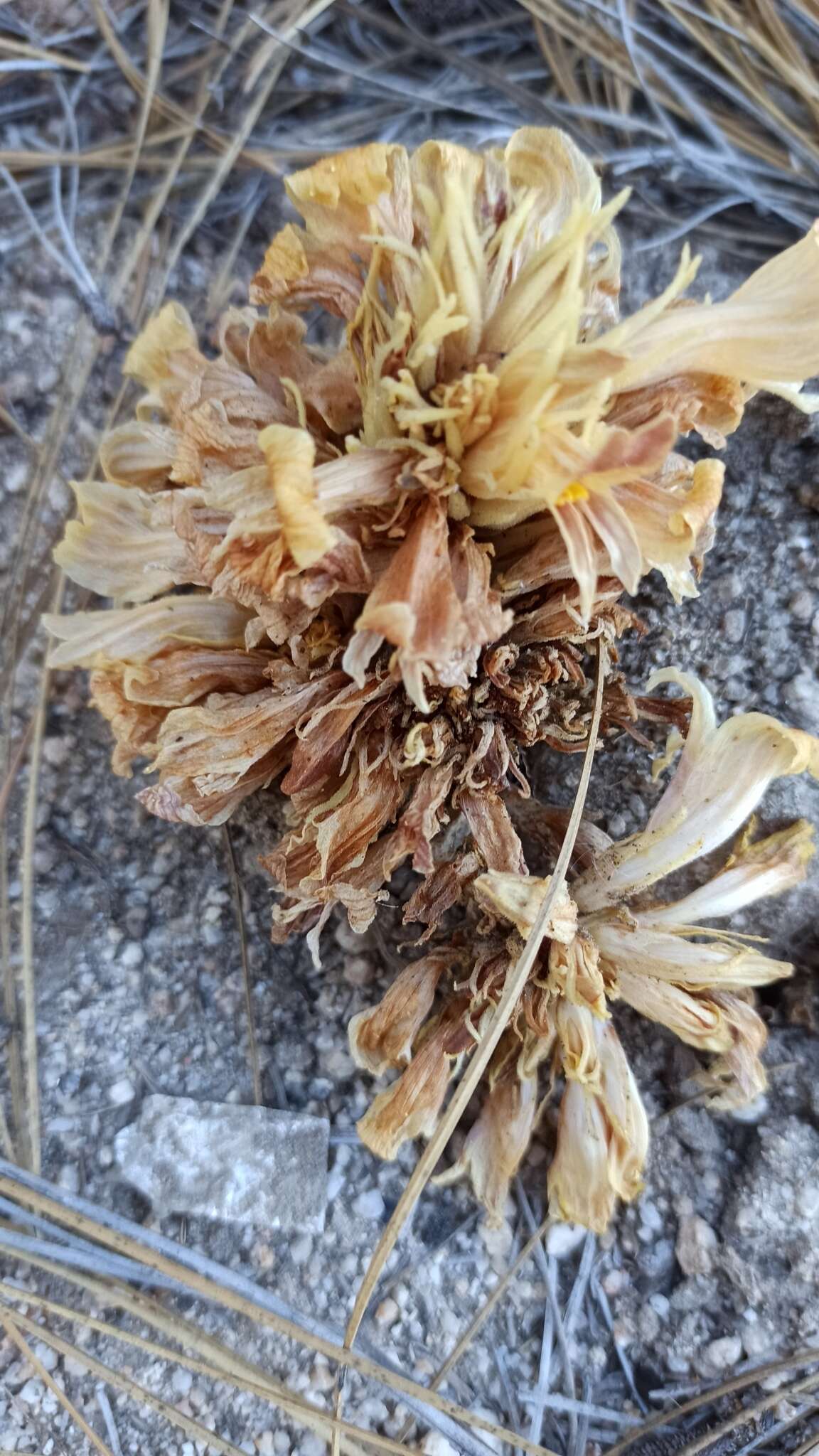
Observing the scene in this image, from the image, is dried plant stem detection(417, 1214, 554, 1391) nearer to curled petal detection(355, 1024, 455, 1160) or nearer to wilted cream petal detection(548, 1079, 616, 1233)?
wilted cream petal detection(548, 1079, 616, 1233)

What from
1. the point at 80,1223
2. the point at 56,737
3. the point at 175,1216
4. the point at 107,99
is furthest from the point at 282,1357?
the point at 107,99

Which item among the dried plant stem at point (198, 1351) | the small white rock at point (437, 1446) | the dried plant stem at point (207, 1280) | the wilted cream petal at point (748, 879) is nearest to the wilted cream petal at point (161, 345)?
the wilted cream petal at point (748, 879)

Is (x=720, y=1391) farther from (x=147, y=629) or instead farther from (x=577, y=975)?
(x=147, y=629)

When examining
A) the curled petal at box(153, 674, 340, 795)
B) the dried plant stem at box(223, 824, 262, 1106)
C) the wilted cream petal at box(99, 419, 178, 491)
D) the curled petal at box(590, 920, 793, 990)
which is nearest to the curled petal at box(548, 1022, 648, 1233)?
the curled petal at box(590, 920, 793, 990)

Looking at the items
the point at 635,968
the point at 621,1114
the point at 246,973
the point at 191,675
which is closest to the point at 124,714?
the point at 191,675

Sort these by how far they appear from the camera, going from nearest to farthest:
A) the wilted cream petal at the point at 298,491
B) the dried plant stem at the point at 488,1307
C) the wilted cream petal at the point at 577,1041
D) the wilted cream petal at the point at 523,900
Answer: the wilted cream petal at the point at 298,491
the wilted cream petal at the point at 523,900
the wilted cream petal at the point at 577,1041
the dried plant stem at the point at 488,1307

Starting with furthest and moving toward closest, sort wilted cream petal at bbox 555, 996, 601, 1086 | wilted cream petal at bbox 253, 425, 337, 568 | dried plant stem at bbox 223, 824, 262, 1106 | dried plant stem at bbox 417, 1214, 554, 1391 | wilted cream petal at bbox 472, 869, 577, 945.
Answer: dried plant stem at bbox 223, 824, 262, 1106
dried plant stem at bbox 417, 1214, 554, 1391
wilted cream petal at bbox 555, 996, 601, 1086
wilted cream petal at bbox 472, 869, 577, 945
wilted cream petal at bbox 253, 425, 337, 568

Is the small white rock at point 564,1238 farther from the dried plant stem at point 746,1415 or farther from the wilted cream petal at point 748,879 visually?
the wilted cream petal at point 748,879
